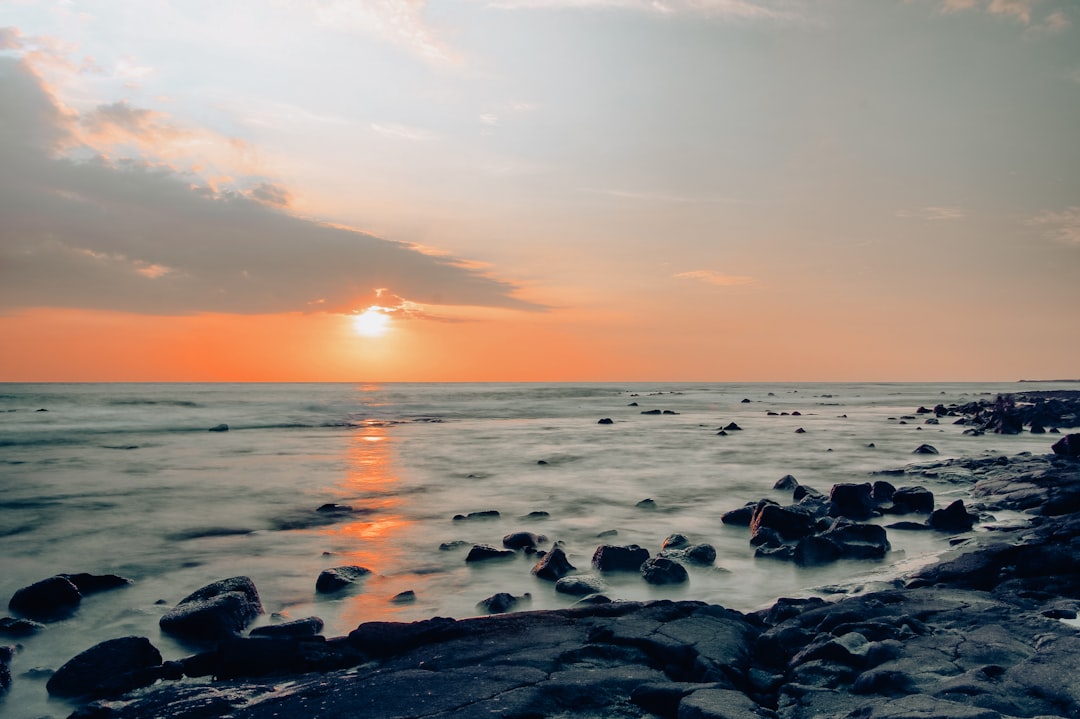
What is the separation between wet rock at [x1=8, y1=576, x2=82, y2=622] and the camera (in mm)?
6980

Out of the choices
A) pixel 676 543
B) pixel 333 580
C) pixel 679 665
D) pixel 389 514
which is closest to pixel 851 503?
pixel 676 543

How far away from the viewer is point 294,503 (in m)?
14.2

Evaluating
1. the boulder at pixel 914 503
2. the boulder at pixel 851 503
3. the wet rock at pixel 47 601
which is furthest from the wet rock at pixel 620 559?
the wet rock at pixel 47 601

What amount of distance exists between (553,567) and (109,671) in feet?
14.9

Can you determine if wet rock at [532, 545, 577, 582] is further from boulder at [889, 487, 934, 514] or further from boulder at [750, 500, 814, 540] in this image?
boulder at [889, 487, 934, 514]

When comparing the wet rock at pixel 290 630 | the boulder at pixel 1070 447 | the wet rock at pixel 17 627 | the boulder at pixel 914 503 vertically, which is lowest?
the wet rock at pixel 17 627

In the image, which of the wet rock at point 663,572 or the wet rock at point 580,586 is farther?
the wet rock at point 663,572

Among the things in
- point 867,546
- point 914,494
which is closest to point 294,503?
point 867,546

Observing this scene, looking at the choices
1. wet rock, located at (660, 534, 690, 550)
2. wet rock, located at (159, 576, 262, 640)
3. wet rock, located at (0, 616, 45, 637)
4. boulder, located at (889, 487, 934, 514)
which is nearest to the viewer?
wet rock, located at (159, 576, 262, 640)

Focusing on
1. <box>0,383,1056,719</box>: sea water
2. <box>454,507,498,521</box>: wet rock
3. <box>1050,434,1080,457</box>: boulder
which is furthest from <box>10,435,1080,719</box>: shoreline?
<box>1050,434,1080,457</box>: boulder

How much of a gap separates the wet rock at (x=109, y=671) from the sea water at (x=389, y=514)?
173 millimetres

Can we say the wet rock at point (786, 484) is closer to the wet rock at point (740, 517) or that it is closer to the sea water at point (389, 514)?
the sea water at point (389, 514)

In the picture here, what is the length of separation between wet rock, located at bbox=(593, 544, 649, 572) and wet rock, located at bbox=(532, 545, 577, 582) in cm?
38

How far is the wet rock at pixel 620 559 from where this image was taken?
8203 millimetres
